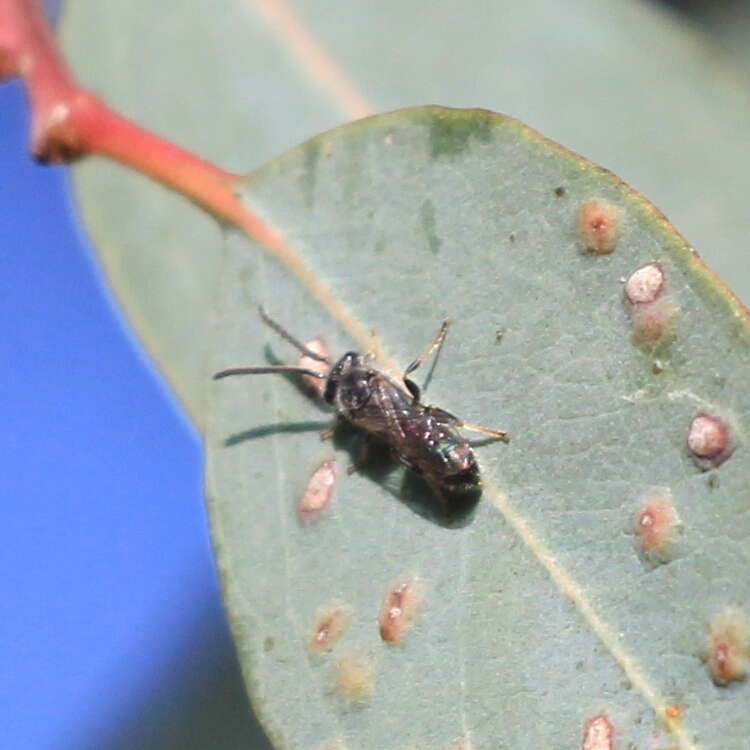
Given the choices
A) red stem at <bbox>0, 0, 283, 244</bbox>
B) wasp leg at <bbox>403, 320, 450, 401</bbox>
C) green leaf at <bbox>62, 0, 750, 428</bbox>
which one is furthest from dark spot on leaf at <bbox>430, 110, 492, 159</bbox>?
green leaf at <bbox>62, 0, 750, 428</bbox>

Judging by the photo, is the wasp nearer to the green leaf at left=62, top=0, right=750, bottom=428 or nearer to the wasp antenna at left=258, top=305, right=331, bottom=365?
the wasp antenna at left=258, top=305, right=331, bottom=365

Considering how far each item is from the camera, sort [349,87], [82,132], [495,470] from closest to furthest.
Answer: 1. [495,470]
2. [82,132]
3. [349,87]

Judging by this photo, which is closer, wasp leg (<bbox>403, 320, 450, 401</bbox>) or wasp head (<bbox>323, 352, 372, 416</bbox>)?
wasp leg (<bbox>403, 320, 450, 401</bbox>)

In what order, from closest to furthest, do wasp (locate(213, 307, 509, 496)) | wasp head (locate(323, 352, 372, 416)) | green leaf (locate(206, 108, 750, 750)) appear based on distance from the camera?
green leaf (locate(206, 108, 750, 750)) < wasp (locate(213, 307, 509, 496)) < wasp head (locate(323, 352, 372, 416))

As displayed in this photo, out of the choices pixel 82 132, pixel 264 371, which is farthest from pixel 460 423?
pixel 82 132

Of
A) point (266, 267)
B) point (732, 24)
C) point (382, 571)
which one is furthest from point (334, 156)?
point (732, 24)

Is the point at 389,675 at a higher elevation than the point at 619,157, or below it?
below

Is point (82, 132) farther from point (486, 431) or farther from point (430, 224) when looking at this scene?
point (486, 431)

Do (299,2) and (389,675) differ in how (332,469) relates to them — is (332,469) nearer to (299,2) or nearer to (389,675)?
(389,675)
